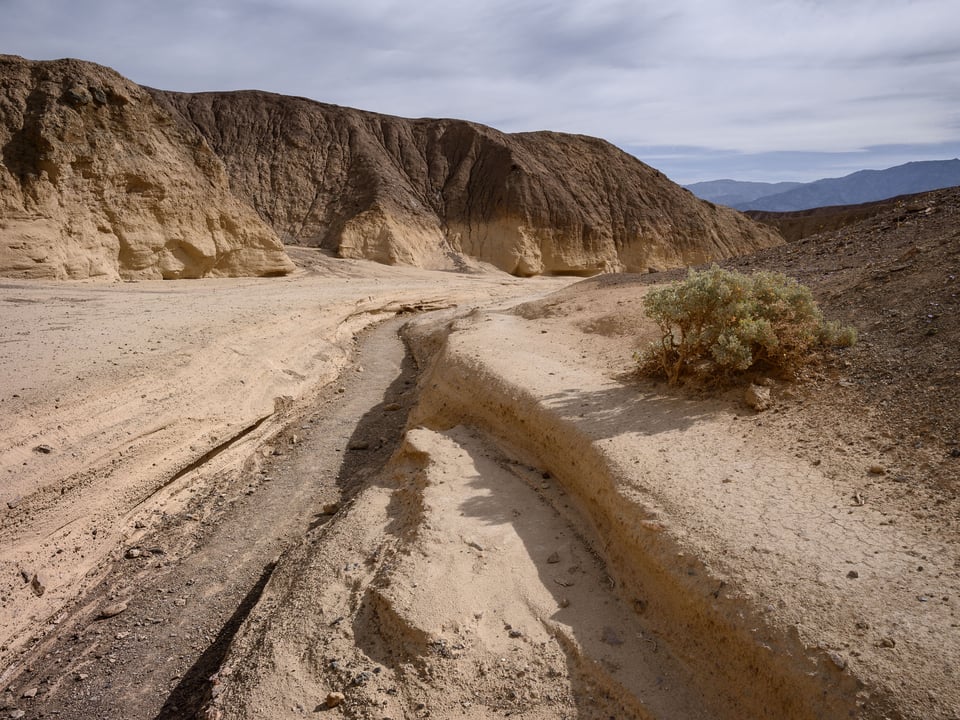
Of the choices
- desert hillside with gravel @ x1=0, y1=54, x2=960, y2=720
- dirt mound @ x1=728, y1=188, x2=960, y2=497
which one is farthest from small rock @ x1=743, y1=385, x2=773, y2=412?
dirt mound @ x1=728, y1=188, x2=960, y2=497

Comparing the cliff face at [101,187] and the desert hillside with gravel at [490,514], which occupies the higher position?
the cliff face at [101,187]

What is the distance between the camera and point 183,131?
19266mm

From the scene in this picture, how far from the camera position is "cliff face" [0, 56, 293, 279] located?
14758 millimetres

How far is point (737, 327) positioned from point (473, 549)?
3.38 meters

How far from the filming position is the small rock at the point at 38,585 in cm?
525

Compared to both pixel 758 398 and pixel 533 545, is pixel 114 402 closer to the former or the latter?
pixel 533 545

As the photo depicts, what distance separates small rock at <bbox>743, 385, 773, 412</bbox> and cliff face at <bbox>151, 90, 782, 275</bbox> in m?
24.7

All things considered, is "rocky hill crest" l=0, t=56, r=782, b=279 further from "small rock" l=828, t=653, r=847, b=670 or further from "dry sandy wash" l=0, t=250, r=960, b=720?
"small rock" l=828, t=653, r=847, b=670

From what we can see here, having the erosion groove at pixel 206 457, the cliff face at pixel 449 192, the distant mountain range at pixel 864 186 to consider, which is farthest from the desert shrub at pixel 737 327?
the distant mountain range at pixel 864 186

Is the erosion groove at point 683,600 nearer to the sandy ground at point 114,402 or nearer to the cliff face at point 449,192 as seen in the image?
the sandy ground at point 114,402

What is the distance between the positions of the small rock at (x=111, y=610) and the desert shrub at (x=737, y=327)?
5.53 metres

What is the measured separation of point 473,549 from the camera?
494cm

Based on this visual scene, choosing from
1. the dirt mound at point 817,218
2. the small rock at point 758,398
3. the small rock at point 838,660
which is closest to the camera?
the small rock at point 838,660

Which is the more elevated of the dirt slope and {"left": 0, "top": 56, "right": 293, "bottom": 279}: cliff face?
{"left": 0, "top": 56, "right": 293, "bottom": 279}: cliff face
